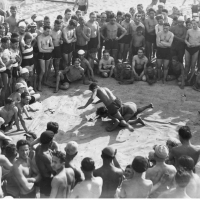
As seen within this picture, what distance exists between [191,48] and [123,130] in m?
3.90

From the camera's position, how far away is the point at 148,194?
552 cm

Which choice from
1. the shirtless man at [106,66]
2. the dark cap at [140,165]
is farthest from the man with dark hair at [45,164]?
the shirtless man at [106,66]

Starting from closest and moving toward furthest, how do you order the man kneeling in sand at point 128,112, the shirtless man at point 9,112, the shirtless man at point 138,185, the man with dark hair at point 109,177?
the shirtless man at point 138,185
the man with dark hair at point 109,177
the shirtless man at point 9,112
the man kneeling in sand at point 128,112

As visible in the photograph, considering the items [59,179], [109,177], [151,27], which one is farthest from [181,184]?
[151,27]

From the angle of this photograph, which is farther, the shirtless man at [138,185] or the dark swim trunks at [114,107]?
the dark swim trunks at [114,107]

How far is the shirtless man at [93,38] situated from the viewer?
39.7ft

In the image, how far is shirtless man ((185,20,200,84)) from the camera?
11.5m

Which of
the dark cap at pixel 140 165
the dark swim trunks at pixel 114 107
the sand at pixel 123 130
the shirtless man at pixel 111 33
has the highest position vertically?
the shirtless man at pixel 111 33

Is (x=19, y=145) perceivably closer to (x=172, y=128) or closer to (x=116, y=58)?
(x=172, y=128)

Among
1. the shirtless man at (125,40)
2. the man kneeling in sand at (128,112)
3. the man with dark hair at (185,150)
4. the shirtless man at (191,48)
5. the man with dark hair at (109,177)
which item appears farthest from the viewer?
the shirtless man at (125,40)

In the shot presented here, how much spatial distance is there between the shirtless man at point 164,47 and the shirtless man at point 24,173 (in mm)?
6989

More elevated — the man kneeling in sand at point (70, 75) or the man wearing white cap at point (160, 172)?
the man wearing white cap at point (160, 172)

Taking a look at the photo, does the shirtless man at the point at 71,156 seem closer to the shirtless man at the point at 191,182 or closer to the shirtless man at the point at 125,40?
the shirtless man at the point at 191,182

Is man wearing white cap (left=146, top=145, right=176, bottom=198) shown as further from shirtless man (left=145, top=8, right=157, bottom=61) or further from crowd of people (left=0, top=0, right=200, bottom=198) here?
shirtless man (left=145, top=8, right=157, bottom=61)
